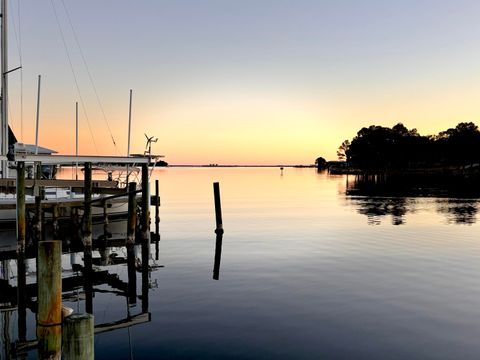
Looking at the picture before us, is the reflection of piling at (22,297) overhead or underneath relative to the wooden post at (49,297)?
underneath

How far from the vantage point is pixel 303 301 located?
643 inches

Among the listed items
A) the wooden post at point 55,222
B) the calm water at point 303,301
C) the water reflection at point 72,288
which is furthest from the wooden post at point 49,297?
the wooden post at point 55,222

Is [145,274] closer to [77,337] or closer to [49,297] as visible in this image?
A: [49,297]

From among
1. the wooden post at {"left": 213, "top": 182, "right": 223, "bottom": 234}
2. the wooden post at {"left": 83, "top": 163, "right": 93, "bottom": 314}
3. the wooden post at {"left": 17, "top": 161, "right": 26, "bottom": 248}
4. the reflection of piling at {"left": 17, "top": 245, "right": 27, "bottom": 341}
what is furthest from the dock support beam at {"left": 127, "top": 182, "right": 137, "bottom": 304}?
the wooden post at {"left": 213, "top": 182, "right": 223, "bottom": 234}

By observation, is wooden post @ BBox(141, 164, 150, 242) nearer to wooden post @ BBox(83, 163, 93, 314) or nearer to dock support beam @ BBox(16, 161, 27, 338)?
wooden post @ BBox(83, 163, 93, 314)

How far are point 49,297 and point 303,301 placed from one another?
968 cm

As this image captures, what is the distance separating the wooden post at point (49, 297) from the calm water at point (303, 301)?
2747 millimetres

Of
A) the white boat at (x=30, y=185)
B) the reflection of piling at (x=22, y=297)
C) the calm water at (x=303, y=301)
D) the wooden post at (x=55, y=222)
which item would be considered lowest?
the calm water at (x=303, y=301)

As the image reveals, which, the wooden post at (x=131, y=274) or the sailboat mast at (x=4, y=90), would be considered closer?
the wooden post at (x=131, y=274)

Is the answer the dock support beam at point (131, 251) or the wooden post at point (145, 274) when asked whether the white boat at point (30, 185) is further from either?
the wooden post at point (145, 274)

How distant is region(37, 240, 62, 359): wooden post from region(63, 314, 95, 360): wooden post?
1.30 metres

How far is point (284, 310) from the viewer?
49.8 ft

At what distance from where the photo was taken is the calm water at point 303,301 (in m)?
12.0

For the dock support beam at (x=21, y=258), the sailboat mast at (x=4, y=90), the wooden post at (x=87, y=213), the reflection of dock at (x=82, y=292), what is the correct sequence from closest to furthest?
the reflection of dock at (x=82, y=292), the dock support beam at (x=21, y=258), the wooden post at (x=87, y=213), the sailboat mast at (x=4, y=90)
